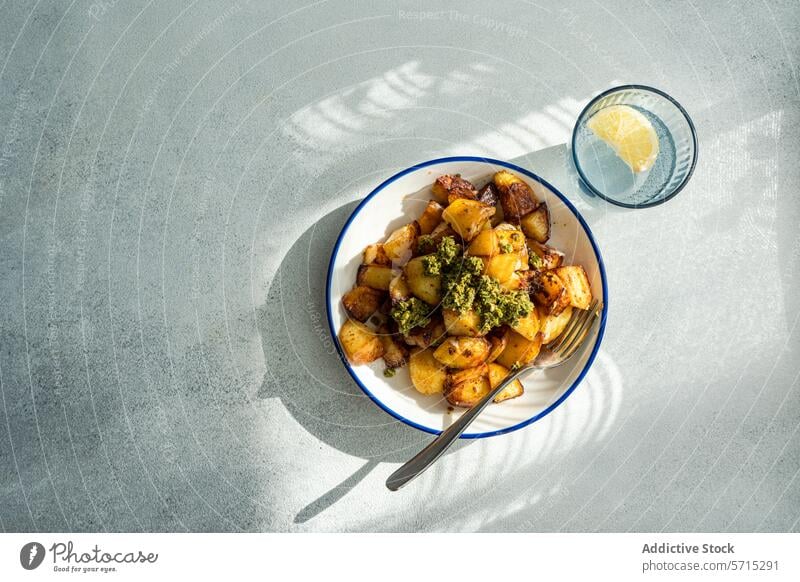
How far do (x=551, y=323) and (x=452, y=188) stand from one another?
11.6 inches

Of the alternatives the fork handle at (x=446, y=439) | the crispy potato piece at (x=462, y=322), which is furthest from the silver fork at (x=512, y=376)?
the crispy potato piece at (x=462, y=322)

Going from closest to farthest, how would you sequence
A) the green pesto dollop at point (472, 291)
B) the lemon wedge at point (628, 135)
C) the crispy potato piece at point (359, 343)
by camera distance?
the green pesto dollop at point (472, 291)
the crispy potato piece at point (359, 343)
the lemon wedge at point (628, 135)

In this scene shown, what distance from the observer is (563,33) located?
4.29ft

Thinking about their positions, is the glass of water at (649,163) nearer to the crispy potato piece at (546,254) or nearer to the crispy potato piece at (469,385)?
Answer: the crispy potato piece at (546,254)

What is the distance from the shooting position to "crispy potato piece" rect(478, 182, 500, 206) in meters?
1.14

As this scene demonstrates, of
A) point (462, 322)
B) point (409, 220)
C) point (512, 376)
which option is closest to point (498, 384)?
point (512, 376)

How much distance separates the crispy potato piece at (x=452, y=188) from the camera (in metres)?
1.14

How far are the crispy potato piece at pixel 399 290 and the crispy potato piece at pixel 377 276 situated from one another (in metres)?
0.05

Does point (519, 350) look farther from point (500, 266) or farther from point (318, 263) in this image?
point (318, 263)

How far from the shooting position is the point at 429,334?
3.56 feet

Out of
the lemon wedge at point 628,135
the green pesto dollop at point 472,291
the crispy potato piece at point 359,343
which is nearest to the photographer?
the green pesto dollop at point 472,291

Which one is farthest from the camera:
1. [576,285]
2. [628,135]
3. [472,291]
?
[628,135]
